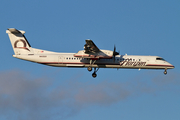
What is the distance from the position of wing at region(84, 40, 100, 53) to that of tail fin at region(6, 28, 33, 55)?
710 centimetres

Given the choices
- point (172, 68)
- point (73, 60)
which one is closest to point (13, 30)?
point (73, 60)

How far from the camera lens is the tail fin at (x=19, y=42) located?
141ft

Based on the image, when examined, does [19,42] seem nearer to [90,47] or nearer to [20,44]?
[20,44]

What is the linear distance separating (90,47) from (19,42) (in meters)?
9.07

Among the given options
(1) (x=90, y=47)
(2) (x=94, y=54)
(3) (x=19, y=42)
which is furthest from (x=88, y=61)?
(3) (x=19, y=42)

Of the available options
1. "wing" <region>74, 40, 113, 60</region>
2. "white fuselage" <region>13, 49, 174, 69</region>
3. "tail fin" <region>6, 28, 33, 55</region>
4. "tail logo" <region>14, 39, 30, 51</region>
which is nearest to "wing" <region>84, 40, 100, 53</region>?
"wing" <region>74, 40, 113, 60</region>

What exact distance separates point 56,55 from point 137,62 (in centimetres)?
974

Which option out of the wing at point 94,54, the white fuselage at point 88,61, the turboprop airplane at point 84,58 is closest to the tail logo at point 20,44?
the turboprop airplane at point 84,58

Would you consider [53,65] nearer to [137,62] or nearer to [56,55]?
[56,55]

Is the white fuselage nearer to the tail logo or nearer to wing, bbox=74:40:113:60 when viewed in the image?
wing, bbox=74:40:113:60

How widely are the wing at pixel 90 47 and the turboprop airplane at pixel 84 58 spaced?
0.07 m

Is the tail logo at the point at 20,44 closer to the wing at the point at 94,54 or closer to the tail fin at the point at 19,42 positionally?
the tail fin at the point at 19,42

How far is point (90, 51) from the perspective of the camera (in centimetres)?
4131

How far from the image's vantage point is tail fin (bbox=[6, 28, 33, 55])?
43.0 meters
